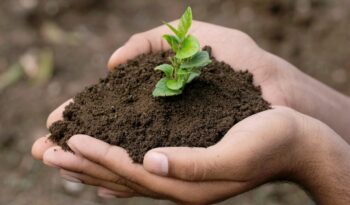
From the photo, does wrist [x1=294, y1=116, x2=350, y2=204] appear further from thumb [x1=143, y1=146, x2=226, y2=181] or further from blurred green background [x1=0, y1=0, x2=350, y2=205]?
blurred green background [x1=0, y1=0, x2=350, y2=205]

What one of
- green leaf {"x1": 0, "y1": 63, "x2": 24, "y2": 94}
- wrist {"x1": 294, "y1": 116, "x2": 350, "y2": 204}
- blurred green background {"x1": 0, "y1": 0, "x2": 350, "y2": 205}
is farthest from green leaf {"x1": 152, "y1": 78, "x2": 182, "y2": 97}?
green leaf {"x1": 0, "y1": 63, "x2": 24, "y2": 94}

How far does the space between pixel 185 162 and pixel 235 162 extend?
0.18 meters

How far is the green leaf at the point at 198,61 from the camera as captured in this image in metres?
2.11

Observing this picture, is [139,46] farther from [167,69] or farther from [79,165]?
[79,165]

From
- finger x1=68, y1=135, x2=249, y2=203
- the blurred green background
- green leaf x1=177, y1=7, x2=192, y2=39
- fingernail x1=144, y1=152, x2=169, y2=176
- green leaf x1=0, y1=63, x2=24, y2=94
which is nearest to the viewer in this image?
fingernail x1=144, y1=152, x2=169, y2=176

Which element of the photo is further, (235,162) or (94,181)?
(94,181)

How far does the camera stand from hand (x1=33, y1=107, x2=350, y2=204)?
1801 mm

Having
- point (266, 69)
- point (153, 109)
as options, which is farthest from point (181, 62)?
point (266, 69)

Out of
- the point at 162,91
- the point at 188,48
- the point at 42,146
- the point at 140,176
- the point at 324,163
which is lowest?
the point at 324,163

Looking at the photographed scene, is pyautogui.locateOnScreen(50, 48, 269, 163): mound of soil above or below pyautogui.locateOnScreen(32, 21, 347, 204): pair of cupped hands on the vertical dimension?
above

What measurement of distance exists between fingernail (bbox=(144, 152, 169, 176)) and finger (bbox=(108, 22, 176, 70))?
0.78 metres

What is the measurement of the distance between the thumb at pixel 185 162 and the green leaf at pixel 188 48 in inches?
16.1

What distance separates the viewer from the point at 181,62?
7.13 feet

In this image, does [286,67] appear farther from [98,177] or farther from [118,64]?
[98,177]
